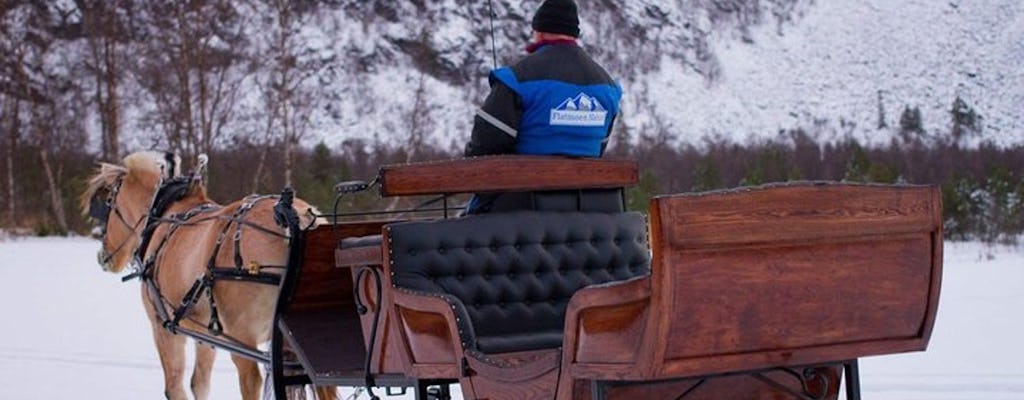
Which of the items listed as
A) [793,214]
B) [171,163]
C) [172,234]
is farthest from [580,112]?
[171,163]

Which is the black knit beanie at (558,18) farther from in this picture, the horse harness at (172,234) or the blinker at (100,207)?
the blinker at (100,207)

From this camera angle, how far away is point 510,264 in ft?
15.2

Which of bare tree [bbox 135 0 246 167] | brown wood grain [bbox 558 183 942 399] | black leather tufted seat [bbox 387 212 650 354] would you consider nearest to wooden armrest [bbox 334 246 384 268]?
black leather tufted seat [bbox 387 212 650 354]

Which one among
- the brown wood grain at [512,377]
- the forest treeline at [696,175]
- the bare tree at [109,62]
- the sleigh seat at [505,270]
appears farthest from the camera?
the bare tree at [109,62]

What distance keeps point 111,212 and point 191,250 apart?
5.03ft

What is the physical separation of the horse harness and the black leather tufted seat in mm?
1516

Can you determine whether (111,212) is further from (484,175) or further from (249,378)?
(484,175)

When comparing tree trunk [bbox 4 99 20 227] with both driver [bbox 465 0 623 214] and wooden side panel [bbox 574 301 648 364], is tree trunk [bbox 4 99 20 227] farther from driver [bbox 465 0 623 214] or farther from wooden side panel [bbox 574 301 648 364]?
wooden side panel [bbox 574 301 648 364]

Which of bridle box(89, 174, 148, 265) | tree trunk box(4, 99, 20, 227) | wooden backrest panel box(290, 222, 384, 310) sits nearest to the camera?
wooden backrest panel box(290, 222, 384, 310)

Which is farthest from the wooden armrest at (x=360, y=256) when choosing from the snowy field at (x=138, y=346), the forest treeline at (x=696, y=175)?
the forest treeline at (x=696, y=175)

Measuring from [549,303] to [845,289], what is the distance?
4.56ft

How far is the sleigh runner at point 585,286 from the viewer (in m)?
3.32

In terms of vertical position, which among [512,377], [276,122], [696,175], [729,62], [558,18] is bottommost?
[696,175]

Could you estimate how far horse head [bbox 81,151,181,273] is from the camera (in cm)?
777
